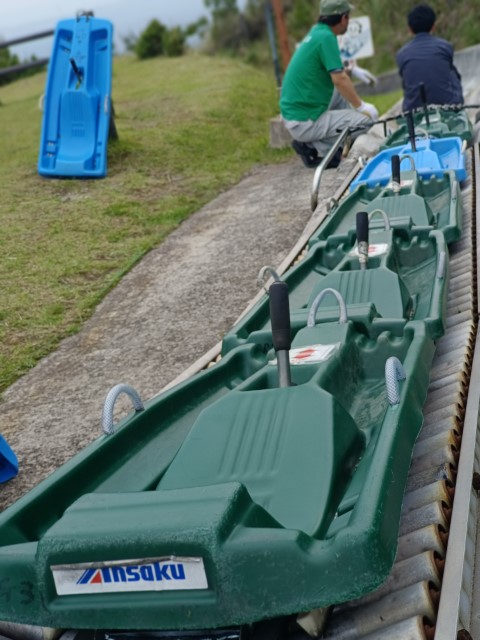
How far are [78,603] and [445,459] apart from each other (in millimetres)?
1776

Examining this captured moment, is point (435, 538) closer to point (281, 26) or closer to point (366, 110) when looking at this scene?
point (366, 110)

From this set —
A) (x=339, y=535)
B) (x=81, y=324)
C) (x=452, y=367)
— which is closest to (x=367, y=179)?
(x=81, y=324)

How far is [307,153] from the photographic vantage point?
1109cm

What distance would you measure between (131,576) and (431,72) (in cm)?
899

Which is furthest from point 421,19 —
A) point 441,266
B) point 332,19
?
point 441,266

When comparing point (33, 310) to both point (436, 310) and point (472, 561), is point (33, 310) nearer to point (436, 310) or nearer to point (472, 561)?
point (436, 310)

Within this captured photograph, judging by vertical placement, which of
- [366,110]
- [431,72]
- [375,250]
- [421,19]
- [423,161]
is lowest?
[375,250]

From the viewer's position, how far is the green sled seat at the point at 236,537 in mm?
2504

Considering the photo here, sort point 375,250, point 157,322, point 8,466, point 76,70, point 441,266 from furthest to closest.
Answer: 1. point 76,70
2. point 157,322
3. point 375,250
4. point 441,266
5. point 8,466

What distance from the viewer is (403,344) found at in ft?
13.3

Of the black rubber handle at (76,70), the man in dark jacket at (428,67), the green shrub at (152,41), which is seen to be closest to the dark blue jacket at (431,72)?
the man in dark jacket at (428,67)

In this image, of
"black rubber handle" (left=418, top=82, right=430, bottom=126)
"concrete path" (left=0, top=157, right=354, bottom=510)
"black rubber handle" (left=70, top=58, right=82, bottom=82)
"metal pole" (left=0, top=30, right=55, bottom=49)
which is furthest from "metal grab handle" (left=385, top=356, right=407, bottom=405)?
"metal pole" (left=0, top=30, right=55, bottom=49)

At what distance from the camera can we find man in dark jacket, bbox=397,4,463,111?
10359mm

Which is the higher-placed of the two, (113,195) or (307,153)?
(307,153)
